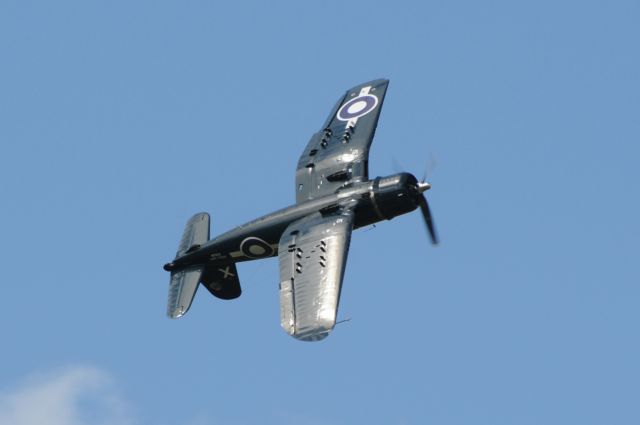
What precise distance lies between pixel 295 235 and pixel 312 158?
477 centimetres

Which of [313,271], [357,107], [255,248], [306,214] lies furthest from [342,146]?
[313,271]

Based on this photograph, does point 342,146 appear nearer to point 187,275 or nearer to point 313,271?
point 187,275

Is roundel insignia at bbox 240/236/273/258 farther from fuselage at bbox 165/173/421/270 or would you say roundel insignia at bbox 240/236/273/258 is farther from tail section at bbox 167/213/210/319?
tail section at bbox 167/213/210/319

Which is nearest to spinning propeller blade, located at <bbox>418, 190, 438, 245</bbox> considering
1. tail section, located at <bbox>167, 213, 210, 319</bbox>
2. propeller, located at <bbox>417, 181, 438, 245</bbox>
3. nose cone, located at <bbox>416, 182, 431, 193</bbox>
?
propeller, located at <bbox>417, 181, 438, 245</bbox>

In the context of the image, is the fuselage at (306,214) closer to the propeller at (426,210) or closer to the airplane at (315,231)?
the airplane at (315,231)

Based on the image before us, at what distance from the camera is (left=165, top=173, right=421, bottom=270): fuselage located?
51.4 m

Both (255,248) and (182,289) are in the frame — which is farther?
(182,289)

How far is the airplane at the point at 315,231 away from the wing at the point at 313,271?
1.2 inches

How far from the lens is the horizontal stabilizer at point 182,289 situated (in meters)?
53.2

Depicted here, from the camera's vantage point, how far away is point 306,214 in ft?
171

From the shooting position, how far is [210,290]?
55281mm

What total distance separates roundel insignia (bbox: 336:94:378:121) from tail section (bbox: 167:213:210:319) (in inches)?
247

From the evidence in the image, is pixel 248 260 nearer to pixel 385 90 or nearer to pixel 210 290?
pixel 210 290

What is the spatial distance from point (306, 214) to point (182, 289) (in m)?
5.24
